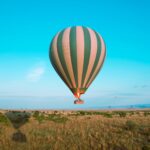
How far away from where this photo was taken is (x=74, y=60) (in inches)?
835

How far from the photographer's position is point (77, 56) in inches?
840

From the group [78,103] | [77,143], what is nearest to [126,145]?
[77,143]

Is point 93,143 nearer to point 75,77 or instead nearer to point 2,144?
point 2,144

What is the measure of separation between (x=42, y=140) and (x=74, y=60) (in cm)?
775

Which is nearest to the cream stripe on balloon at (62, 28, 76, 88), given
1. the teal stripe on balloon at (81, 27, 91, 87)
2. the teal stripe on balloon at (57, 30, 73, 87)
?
the teal stripe on balloon at (57, 30, 73, 87)

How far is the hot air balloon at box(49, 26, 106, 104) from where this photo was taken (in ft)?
68.7

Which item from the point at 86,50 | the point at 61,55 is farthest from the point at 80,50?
the point at 61,55

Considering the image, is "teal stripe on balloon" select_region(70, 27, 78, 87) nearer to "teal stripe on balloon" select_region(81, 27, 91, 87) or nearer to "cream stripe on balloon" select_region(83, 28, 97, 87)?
"teal stripe on balloon" select_region(81, 27, 91, 87)

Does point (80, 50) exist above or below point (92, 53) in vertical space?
above

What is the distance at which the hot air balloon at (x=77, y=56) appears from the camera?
824 inches

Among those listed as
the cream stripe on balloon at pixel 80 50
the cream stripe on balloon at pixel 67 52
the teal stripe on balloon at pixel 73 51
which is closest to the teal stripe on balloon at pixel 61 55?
the cream stripe on balloon at pixel 67 52

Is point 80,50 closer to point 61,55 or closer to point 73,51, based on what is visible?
point 73,51

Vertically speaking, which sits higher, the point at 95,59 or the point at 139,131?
the point at 95,59

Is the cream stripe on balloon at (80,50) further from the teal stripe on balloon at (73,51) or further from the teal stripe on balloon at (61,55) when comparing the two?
the teal stripe on balloon at (61,55)
